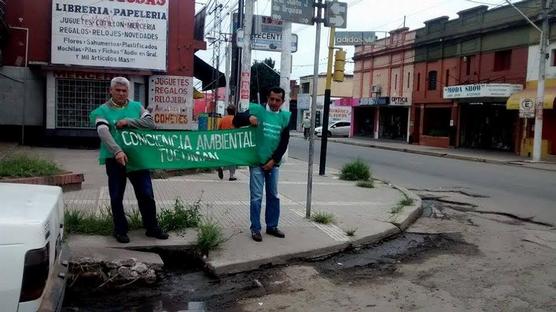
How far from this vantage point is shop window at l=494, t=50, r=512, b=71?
30.4 meters

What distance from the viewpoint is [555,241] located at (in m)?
7.67

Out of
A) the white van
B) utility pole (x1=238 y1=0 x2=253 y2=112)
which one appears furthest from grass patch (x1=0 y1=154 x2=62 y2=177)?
utility pole (x1=238 y1=0 x2=253 y2=112)

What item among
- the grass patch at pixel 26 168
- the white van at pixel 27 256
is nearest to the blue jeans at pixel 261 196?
the white van at pixel 27 256

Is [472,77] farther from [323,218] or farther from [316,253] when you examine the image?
[316,253]

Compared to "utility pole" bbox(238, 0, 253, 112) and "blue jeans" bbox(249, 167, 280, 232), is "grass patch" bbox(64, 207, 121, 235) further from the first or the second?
"utility pole" bbox(238, 0, 253, 112)

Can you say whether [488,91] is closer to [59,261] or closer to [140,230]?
[140,230]

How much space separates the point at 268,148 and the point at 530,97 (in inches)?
903

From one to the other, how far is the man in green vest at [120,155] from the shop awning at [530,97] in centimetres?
2253

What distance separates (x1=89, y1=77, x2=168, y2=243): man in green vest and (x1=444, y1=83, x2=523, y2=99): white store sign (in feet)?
84.7

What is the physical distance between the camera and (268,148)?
22.0 ft

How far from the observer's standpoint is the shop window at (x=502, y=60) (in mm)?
30439

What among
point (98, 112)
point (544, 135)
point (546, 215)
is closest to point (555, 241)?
point (546, 215)

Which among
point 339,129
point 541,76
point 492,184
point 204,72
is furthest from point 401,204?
point 339,129

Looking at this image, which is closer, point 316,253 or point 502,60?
point 316,253
